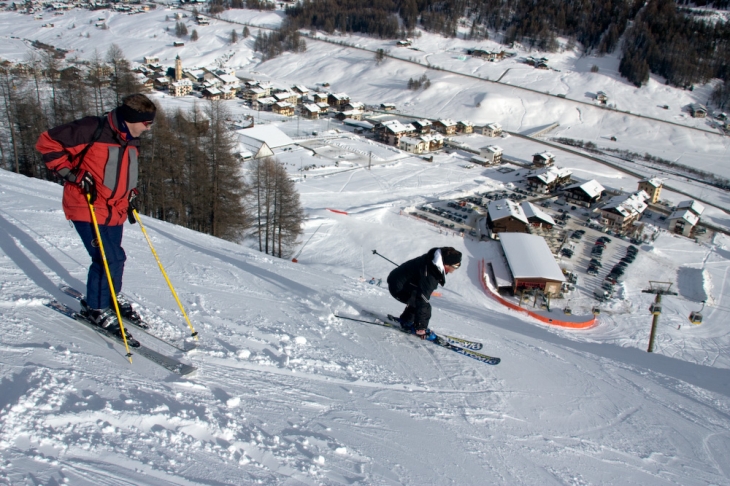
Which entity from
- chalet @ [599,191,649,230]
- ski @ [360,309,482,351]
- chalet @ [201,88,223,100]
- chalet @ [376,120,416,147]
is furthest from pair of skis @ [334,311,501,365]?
chalet @ [201,88,223,100]

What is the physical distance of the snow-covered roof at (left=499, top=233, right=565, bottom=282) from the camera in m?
18.9

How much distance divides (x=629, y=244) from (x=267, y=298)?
24.6 m

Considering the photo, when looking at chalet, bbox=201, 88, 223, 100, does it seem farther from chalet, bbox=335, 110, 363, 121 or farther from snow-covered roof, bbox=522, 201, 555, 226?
snow-covered roof, bbox=522, 201, 555, 226

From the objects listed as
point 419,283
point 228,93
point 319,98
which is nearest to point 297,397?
point 419,283

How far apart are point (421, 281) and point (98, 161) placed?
3.11 meters

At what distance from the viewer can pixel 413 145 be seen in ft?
137

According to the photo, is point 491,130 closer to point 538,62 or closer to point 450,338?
point 538,62

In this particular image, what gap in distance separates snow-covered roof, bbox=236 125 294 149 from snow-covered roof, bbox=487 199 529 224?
746 inches

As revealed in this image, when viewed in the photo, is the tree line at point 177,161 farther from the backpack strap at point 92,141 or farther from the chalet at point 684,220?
the chalet at point 684,220

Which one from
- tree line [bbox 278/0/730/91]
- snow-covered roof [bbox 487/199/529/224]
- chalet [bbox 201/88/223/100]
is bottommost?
snow-covered roof [bbox 487/199/529/224]

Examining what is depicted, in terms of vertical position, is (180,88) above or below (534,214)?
above

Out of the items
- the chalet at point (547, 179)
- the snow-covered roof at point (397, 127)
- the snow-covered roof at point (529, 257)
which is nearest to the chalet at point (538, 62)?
the snow-covered roof at point (397, 127)

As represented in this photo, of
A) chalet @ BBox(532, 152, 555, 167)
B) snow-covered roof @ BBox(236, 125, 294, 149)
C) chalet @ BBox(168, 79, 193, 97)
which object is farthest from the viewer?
chalet @ BBox(168, 79, 193, 97)

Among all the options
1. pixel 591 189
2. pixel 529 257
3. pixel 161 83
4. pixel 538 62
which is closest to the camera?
pixel 529 257
